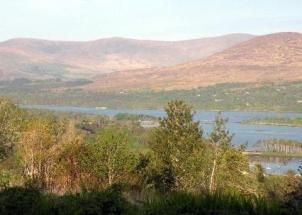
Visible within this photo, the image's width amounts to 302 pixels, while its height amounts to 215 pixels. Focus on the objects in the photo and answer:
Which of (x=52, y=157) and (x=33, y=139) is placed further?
(x=33, y=139)

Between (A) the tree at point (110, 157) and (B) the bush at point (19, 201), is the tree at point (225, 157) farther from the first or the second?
(B) the bush at point (19, 201)

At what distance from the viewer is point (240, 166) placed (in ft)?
157

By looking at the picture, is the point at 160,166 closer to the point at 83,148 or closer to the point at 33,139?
the point at 83,148

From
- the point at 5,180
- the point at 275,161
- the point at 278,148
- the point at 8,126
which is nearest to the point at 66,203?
the point at 5,180

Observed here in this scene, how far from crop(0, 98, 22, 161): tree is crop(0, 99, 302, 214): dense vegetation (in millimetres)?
174

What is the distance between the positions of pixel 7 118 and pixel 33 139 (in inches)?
1680

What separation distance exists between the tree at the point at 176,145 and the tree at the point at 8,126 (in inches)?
1180

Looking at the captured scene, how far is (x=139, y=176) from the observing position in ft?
147

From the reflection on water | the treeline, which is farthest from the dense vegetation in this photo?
the treeline

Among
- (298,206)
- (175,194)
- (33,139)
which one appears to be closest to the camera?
(298,206)

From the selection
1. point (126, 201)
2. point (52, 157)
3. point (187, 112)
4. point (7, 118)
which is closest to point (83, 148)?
point (52, 157)

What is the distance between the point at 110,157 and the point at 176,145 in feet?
46.0

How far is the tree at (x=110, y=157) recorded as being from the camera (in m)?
44.4

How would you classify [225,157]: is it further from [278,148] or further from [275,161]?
[278,148]
